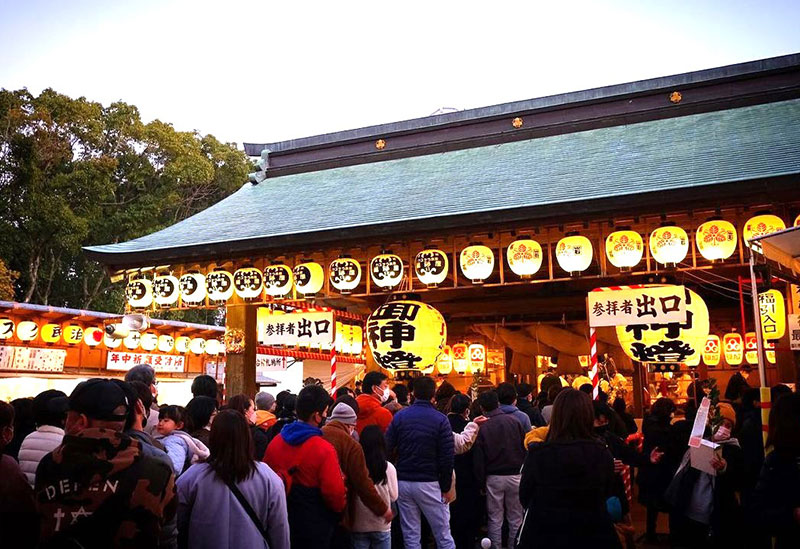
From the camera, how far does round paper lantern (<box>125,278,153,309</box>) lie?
543 inches

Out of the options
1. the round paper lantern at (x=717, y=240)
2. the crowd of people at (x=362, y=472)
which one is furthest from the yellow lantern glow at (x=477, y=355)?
the round paper lantern at (x=717, y=240)

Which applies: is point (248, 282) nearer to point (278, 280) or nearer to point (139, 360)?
point (278, 280)

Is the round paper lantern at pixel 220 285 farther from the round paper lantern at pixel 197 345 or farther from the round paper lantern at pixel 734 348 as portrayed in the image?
the round paper lantern at pixel 197 345

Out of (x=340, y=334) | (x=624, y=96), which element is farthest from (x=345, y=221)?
(x=624, y=96)

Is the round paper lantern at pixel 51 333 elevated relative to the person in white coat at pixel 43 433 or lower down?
elevated

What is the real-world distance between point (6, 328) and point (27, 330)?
0.56 m

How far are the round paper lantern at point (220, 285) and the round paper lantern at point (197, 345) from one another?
11.3 m

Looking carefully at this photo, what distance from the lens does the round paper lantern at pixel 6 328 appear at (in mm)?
17828

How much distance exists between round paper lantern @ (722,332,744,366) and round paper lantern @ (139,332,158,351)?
16.8 m

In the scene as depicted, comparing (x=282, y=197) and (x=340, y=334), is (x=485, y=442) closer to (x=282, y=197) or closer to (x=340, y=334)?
(x=340, y=334)

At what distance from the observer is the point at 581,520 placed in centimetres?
399

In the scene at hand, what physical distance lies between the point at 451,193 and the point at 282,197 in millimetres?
4932

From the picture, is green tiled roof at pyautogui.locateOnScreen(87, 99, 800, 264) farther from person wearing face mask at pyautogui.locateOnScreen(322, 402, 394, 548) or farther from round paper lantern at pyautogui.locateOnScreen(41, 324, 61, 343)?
round paper lantern at pyautogui.locateOnScreen(41, 324, 61, 343)

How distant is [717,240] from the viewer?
966cm
